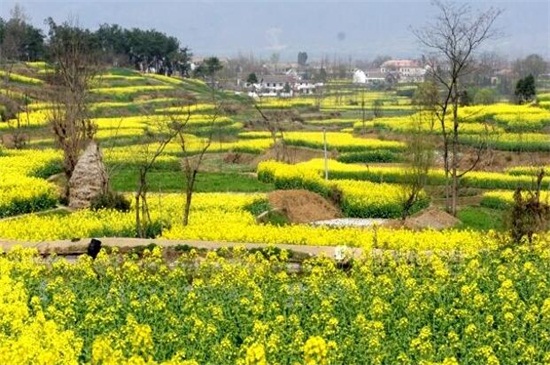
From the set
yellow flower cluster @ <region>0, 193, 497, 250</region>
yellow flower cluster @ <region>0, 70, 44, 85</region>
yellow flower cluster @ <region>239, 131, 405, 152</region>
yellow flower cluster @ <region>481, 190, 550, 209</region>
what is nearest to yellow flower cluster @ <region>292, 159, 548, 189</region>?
yellow flower cluster @ <region>481, 190, 550, 209</region>

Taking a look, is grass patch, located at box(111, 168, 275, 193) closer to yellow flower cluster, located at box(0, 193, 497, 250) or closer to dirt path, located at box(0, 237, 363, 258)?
yellow flower cluster, located at box(0, 193, 497, 250)

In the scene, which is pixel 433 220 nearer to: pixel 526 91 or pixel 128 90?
pixel 526 91

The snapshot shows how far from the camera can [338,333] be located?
35.6 feet

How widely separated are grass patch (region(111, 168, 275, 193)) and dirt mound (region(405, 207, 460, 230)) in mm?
8315

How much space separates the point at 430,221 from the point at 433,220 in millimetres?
150

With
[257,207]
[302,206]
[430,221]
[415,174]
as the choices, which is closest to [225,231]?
[257,207]

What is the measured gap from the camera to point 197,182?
34.2m

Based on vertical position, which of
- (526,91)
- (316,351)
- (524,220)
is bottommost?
(524,220)

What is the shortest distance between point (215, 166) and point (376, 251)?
23.9m

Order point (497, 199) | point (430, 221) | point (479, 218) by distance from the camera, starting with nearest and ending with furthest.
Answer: point (430, 221), point (479, 218), point (497, 199)

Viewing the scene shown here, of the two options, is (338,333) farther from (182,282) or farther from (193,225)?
(193,225)

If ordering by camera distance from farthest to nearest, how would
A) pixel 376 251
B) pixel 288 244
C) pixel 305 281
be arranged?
pixel 288 244 < pixel 376 251 < pixel 305 281

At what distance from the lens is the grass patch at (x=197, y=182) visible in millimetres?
32281

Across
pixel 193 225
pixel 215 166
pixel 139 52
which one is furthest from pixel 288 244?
pixel 139 52
